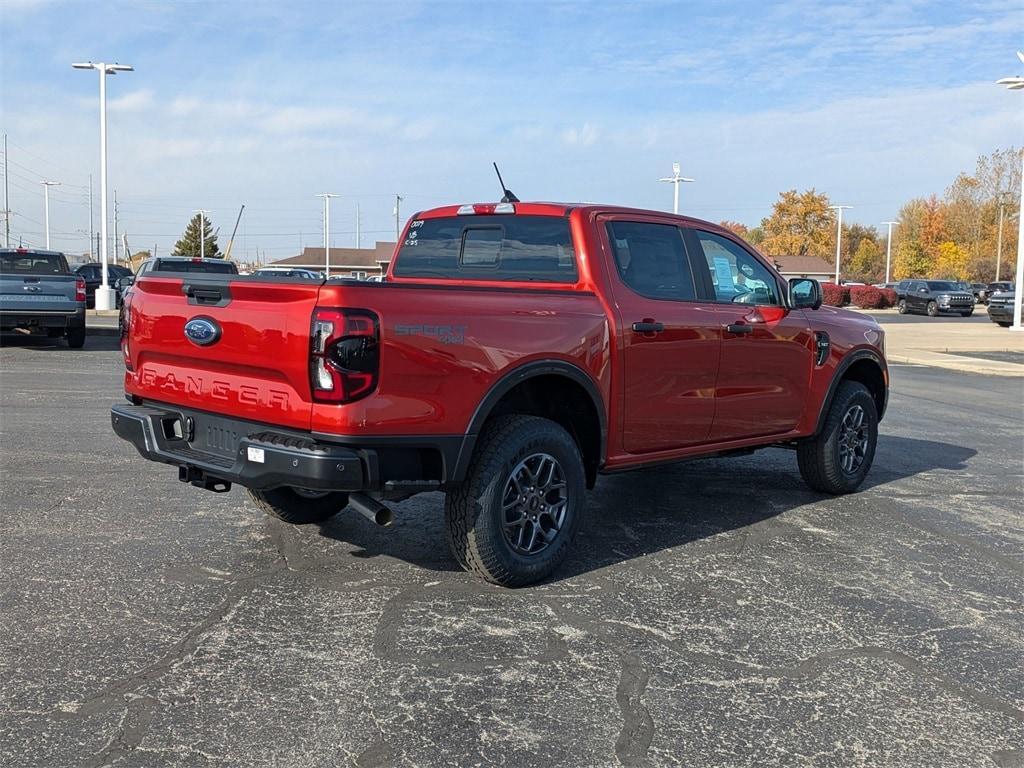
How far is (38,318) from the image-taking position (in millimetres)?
16531

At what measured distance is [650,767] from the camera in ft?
10.1

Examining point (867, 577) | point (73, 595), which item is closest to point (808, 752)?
point (867, 577)

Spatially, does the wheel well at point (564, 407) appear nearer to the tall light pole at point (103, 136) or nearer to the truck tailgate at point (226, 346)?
the truck tailgate at point (226, 346)

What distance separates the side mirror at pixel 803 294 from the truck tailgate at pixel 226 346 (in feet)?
11.6

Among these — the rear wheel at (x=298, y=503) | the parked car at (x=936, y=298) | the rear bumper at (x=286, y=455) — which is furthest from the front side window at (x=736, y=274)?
the parked car at (x=936, y=298)

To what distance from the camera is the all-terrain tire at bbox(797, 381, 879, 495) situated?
6832 mm

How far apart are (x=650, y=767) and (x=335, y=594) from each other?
6.62 feet

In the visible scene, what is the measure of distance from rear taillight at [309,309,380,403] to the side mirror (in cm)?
337

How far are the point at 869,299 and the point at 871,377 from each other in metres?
51.9

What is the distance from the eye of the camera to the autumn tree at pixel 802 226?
98.8 meters

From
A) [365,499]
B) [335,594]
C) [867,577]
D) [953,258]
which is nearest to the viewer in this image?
[365,499]

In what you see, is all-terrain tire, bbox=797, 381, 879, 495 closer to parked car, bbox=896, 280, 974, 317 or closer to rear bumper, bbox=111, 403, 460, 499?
rear bumper, bbox=111, 403, 460, 499

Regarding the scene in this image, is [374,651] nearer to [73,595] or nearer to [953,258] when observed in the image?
[73,595]

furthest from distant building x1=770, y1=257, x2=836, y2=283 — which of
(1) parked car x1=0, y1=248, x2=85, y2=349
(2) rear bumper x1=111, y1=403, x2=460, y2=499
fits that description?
(2) rear bumper x1=111, y1=403, x2=460, y2=499
